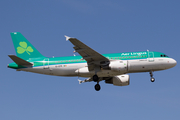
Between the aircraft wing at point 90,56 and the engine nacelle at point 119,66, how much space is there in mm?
1101

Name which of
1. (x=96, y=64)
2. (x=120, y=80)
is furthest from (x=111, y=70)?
(x=120, y=80)

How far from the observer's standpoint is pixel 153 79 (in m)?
48.2

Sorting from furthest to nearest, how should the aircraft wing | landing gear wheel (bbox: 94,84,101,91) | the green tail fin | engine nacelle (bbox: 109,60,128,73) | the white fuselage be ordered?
1. the green tail fin
2. landing gear wheel (bbox: 94,84,101,91)
3. the white fuselage
4. engine nacelle (bbox: 109,60,128,73)
5. the aircraft wing

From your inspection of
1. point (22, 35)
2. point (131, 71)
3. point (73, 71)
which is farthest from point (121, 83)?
point (22, 35)

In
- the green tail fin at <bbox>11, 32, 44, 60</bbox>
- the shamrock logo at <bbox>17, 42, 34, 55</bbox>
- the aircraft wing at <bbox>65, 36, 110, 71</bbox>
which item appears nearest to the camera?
the aircraft wing at <bbox>65, 36, 110, 71</bbox>

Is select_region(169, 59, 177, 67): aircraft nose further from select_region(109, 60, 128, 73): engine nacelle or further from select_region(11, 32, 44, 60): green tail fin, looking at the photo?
select_region(11, 32, 44, 60): green tail fin

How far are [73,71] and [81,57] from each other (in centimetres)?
245

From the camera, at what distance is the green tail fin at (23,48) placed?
51844mm

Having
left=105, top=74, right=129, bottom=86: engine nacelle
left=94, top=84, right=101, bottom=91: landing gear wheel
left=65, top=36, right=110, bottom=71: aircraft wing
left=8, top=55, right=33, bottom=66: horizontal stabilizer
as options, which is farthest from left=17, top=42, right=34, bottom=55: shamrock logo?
left=105, top=74, right=129, bottom=86: engine nacelle

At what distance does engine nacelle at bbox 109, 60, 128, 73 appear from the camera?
4597cm

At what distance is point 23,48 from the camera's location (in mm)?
52562

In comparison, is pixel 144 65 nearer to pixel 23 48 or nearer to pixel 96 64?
pixel 96 64

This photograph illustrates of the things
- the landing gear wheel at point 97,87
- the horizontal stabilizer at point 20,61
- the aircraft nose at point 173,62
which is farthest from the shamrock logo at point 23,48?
the aircraft nose at point 173,62

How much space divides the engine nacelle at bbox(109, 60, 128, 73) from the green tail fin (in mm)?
12463
